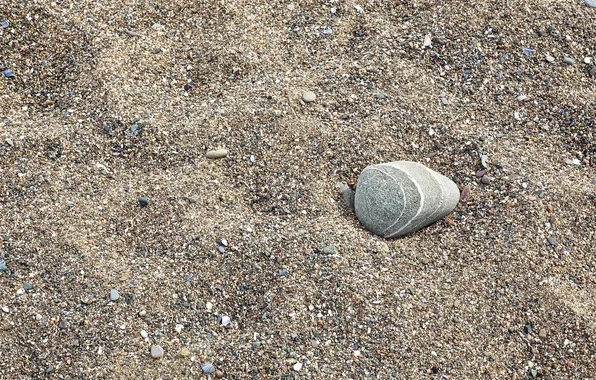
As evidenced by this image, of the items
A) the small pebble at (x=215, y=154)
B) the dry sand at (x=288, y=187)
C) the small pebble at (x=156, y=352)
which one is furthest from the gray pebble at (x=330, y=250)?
the small pebble at (x=156, y=352)

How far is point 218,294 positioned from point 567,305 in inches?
46.8

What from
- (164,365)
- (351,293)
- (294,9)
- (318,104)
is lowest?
(164,365)

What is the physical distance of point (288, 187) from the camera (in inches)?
98.3

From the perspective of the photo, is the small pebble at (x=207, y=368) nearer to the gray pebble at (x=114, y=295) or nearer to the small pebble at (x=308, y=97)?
the gray pebble at (x=114, y=295)

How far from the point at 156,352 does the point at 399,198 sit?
3.19 feet

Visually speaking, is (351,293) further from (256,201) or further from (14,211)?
(14,211)

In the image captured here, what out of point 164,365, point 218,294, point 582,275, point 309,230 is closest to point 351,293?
point 309,230

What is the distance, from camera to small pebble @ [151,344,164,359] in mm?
2172

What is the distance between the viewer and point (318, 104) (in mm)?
2658

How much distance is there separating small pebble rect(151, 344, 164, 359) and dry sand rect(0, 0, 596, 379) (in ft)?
0.08

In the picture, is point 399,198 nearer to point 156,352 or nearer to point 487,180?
point 487,180

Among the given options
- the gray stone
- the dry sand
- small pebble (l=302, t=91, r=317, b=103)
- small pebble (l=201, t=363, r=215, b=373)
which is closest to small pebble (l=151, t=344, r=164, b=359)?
the dry sand

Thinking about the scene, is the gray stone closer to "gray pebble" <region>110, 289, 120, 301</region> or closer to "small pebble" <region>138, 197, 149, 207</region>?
"small pebble" <region>138, 197, 149, 207</region>

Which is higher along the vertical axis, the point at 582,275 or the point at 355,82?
the point at 355,82
